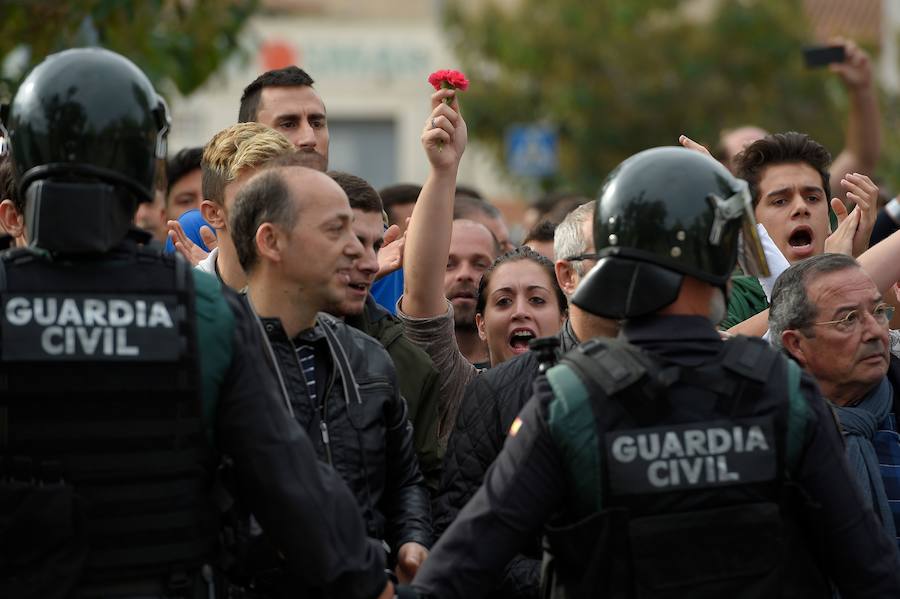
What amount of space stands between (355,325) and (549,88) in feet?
60.9

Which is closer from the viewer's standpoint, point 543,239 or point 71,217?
point 71,217

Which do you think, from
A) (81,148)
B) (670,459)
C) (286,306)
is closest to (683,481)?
(670,459)

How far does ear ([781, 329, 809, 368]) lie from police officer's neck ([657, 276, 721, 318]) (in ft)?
4.66

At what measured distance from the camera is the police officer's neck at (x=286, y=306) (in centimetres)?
427

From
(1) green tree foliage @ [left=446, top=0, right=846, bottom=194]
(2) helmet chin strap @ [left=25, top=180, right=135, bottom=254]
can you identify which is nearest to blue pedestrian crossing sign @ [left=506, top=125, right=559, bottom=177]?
(1) green tree foliage @ [left=446, top=0, right=846, bottom=194]

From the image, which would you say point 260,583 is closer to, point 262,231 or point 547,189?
point 262,231

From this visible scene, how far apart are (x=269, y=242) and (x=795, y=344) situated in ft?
6.28

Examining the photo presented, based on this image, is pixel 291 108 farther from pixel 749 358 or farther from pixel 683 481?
pixel 683 481

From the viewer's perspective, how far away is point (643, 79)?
22.7m

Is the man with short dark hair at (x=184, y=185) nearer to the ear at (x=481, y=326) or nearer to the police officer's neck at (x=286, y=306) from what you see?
the ear at (x=481, y=326)

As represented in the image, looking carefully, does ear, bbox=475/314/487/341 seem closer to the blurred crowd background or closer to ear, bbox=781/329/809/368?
ear, bbox=781/329/809/368

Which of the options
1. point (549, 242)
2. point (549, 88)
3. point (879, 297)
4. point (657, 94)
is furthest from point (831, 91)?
point (879, 297)

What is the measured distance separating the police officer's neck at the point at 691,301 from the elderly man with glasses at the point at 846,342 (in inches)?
52.2

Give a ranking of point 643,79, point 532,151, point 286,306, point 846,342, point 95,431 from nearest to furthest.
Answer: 1. point 95,431
2. point 286,306
3. point 846,342
4. point 532,151
5. point 643,79
